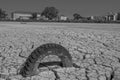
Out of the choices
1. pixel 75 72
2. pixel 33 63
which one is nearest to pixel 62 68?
pixel 75 72

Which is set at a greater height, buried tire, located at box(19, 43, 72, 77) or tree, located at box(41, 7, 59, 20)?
tree, located at box(41, 7, 59, 20)

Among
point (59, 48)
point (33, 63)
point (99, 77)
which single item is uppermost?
point (59, 48)

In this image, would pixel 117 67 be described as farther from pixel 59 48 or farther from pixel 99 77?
pixel 59 48

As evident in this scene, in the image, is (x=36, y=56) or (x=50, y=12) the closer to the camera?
(x=36, y=56)

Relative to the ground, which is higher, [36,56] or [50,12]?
[50,12]

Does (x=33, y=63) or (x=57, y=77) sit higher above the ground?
(x=33, y=63)

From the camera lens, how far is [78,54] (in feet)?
13.8

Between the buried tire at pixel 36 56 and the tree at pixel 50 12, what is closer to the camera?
the buried tire at pixel 36 56

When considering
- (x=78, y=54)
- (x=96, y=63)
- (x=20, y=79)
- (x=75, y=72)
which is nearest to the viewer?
(x=20, y=79)

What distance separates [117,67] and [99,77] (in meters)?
0.67

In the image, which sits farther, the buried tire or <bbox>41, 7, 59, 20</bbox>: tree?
<bbox>41, 7, 59, 20</bbox>: tree

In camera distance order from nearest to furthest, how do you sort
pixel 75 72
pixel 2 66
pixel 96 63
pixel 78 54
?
pixel 75 72 < pixel 2 66 < pixel 96 63 < pixel 78 54

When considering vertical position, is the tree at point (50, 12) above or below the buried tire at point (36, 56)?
above

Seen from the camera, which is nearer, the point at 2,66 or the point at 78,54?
the point at 2,66
